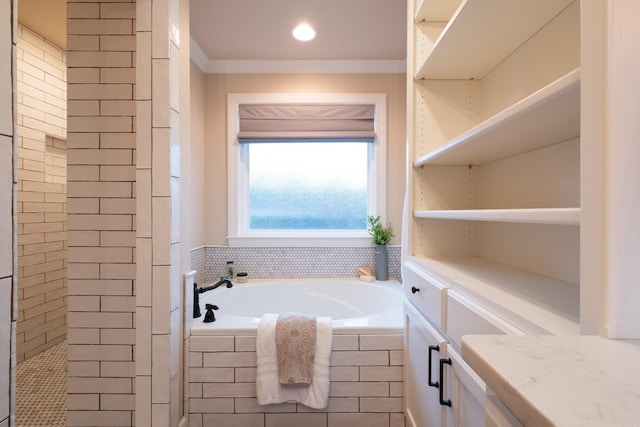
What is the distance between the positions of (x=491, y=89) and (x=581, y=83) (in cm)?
95

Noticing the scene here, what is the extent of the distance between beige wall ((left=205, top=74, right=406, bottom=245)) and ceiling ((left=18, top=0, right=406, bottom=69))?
0.16m

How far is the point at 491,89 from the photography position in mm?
1314

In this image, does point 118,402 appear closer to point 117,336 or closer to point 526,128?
point 117,336

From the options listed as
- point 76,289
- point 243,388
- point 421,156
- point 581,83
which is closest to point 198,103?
point 76,289

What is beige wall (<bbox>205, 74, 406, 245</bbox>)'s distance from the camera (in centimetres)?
254

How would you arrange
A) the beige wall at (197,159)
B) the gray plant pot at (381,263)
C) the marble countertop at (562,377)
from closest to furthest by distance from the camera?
1. the marble countertop at (562,377)
2. the beige wall at (197,159)
3. the gray plant pot at (381,263)

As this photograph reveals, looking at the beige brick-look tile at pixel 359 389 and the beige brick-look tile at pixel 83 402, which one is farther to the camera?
the beige brick-look tile at pixel 359 389

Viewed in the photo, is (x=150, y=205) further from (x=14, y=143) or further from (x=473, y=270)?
(x=473, y=270)

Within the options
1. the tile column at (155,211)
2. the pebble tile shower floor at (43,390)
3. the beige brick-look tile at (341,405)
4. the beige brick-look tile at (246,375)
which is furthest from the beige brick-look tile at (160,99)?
the pebble tile shower floor at (43,390)

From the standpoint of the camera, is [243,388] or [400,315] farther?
[400,315]

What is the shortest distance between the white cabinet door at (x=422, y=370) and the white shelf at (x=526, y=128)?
0.70m

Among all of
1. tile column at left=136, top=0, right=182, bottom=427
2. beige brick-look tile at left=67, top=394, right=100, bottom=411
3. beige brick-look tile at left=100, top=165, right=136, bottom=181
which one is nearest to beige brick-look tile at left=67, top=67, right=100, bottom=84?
tile column at left=136, top=0, right=182, bottom=427

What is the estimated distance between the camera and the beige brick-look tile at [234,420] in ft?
4.88

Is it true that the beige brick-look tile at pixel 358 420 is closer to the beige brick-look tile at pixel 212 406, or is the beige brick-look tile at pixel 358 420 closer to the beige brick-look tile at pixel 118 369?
the beige brick-look tile at pixel 212 406
